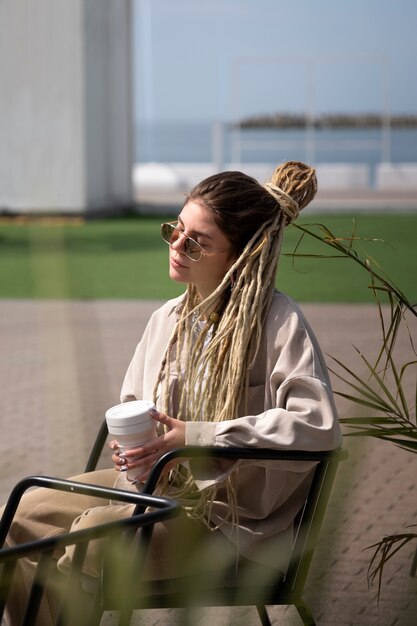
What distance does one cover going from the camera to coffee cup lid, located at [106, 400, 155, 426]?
240 centimetres

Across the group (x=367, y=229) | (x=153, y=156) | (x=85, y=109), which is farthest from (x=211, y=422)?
(x=153, y=156)

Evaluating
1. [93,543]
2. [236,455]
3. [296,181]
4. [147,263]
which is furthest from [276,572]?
[147,263]

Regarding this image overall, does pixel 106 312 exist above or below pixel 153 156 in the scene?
above

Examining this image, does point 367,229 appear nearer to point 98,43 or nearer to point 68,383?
point 98,43

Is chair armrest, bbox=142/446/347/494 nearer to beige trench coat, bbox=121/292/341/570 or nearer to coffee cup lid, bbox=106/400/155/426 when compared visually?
beige trench coat, bbox=121/292/341/570

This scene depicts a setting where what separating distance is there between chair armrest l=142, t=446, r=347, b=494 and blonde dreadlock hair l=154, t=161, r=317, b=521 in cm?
16

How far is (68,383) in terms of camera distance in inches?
302

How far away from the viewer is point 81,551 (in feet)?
6.79

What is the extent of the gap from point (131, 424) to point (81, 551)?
40cm

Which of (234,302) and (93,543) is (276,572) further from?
(234,302)

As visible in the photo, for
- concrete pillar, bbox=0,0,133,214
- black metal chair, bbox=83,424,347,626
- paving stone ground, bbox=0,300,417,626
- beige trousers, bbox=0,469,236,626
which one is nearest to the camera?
paving stone ground, bbox=0,300,417,626

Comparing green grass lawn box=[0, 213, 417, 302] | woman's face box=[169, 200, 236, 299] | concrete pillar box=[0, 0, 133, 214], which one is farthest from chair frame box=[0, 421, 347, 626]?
concrete pillar box=[0, 0, 133, 214]

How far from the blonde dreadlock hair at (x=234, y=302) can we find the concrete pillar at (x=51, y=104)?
733 inches

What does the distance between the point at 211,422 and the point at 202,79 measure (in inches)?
2987
